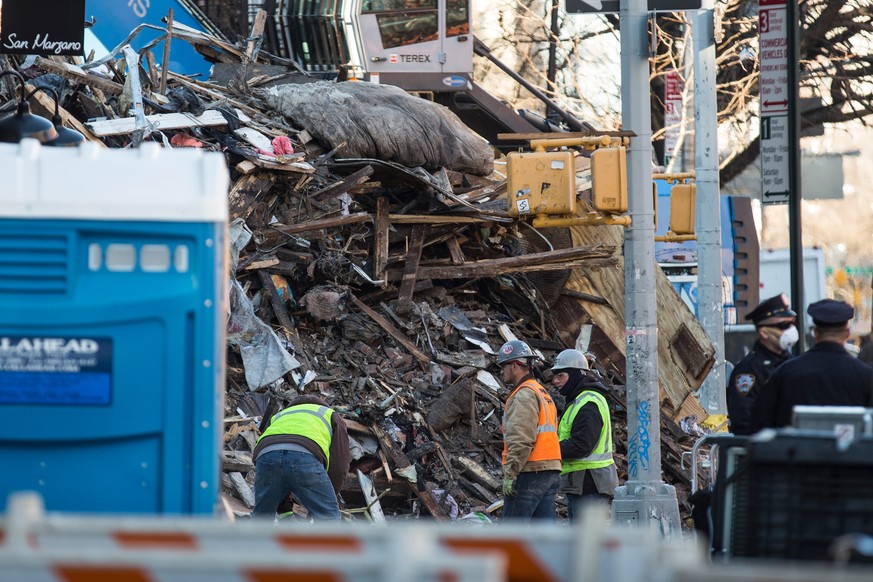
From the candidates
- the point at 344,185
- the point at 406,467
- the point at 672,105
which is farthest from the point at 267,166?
the point at 672,105

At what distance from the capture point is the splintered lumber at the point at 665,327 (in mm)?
15461

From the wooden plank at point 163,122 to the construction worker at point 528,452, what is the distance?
18.1ft

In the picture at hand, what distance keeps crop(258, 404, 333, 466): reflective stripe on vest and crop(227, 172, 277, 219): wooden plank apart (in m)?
4.70

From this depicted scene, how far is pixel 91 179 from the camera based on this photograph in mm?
4508

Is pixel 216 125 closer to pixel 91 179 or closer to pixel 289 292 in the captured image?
pixel 289 292

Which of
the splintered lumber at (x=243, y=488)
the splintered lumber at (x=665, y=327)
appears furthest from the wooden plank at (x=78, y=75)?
the splintered lumber at (x=665, y=327)

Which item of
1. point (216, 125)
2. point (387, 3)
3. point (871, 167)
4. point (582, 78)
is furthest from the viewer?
point (871, 167)

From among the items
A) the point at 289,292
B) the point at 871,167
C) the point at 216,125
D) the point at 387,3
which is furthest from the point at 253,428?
the point at 871,167

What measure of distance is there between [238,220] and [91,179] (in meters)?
8.62

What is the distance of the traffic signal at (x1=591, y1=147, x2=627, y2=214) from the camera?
33.1 ft

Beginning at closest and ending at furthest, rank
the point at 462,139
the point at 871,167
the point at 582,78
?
the point at 462,139 → the point at 582,78 → the point at 871,167

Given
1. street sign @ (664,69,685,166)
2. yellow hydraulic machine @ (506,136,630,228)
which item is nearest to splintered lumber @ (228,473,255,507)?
yellow hydraulic machine @ (506,136,630,228)

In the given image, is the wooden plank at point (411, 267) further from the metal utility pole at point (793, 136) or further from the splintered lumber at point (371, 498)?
the metal utility pole at point (793, 136)

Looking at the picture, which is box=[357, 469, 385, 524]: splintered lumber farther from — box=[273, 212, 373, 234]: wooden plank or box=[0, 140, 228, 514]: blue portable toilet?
box=[0, 140, 228, 514]: blue portable toilet
